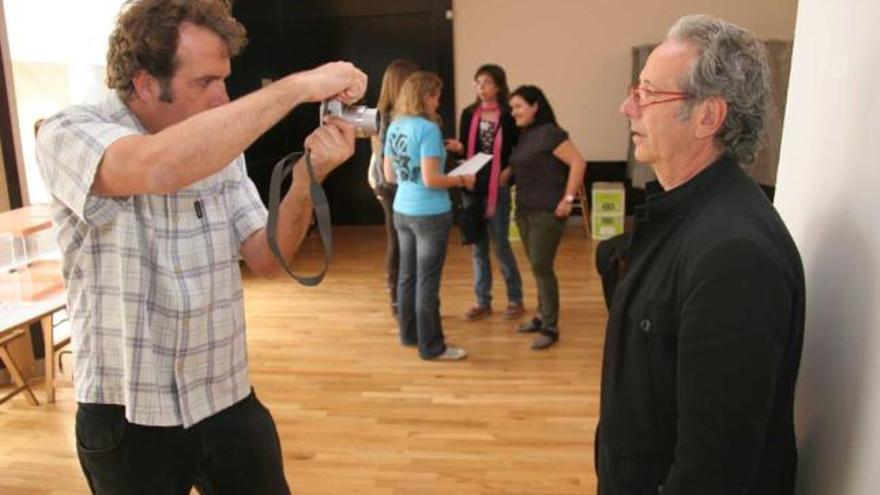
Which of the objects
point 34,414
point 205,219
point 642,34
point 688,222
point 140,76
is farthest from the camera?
point 642,34

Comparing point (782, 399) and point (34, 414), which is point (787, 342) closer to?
point (782, 399)

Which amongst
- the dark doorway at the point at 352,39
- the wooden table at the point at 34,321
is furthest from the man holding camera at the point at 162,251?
the dark doorway at the point at 352,39

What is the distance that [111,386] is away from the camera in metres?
1.27

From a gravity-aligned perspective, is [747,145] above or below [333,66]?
below

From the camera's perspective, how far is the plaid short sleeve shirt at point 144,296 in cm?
123

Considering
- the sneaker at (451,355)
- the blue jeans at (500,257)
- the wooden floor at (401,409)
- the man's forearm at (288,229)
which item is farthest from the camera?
the blue jeans at (500,257)

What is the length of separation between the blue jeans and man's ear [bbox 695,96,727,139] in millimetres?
2951

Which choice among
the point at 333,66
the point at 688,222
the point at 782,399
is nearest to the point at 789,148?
the point at 688,222

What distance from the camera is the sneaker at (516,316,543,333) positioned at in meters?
4.02

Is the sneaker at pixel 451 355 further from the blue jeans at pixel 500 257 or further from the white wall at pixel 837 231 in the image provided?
the white wall at pixel 837 231

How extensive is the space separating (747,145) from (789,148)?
0.35m

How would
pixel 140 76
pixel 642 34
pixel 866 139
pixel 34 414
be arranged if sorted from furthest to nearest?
1. pixel 642 34
2. pixel 34 414
3. pixel 140 76
4. pixel 866 139

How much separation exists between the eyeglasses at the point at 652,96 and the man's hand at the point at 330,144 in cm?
54

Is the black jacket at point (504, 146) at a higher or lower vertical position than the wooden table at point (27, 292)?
higher
